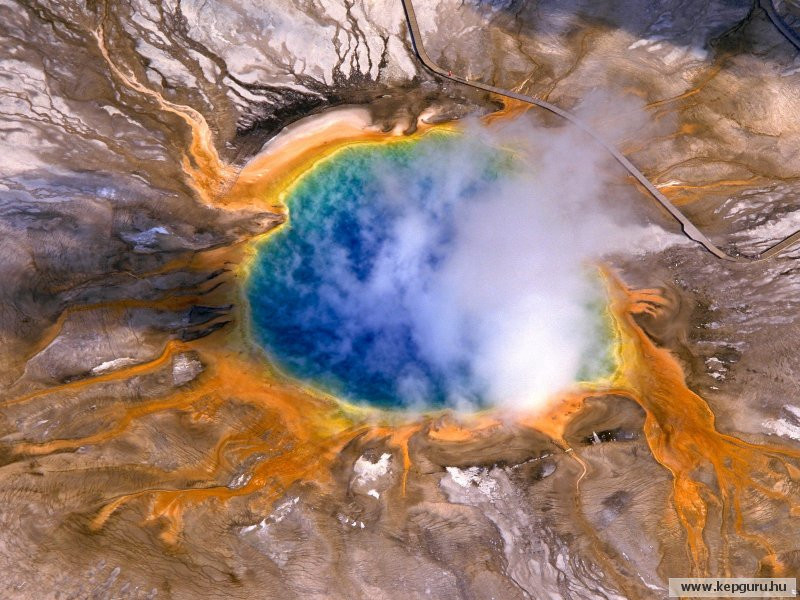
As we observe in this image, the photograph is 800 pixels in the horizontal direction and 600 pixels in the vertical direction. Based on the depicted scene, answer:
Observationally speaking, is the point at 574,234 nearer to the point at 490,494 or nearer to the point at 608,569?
the point at 490,494

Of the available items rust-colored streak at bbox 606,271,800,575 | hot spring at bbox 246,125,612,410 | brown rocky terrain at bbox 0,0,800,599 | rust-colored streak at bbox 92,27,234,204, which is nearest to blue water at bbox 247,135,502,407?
hot spring at bbox 246,125,612,410

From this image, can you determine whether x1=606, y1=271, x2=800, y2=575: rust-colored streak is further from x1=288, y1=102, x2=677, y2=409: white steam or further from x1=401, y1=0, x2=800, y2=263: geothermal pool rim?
x1=401, y1=0, x2=800, y2=263: geothermal pool rim

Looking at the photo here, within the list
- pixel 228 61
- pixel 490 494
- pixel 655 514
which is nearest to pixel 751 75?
pixel 655 514

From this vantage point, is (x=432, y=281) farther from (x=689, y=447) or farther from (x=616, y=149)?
(x=689, y=447)

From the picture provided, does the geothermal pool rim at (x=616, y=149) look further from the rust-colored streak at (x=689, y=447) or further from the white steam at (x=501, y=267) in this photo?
the rust-colored streak at (x=689, y=447)

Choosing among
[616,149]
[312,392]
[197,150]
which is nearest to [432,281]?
[312,392]
